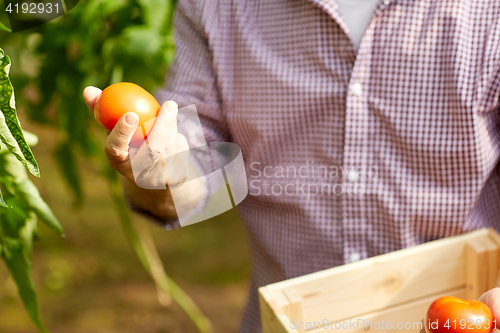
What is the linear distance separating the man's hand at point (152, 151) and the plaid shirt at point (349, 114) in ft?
0.56

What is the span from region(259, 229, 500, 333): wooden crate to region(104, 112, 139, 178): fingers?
0.65 ft

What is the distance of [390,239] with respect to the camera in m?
0.66

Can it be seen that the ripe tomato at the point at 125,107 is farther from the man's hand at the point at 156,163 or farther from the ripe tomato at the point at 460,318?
the ripe tomato at the point at 460,318

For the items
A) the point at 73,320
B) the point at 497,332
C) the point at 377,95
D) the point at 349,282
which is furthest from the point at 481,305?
the point at 73,320

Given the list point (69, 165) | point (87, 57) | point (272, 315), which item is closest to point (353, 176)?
point (272, 315)

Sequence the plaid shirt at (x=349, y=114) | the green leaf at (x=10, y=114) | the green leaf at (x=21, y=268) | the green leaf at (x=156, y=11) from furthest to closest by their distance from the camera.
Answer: the green leaf at (x=156, y=11) → the plaid shirt at (x=349, y=114) → the green leaf at (x=21, y=268) → the green leaf at (x=10, y=114)

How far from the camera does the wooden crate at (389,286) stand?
52 centimetres

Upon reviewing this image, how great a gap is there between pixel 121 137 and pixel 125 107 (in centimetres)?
5

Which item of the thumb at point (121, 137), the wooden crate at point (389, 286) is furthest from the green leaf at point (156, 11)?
the wooden crate at point (389, 286)

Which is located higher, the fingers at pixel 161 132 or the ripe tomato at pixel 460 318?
the fingers at pixel 161 132

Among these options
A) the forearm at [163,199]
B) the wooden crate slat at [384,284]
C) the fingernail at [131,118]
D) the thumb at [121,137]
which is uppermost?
the fingernail at [131,118]

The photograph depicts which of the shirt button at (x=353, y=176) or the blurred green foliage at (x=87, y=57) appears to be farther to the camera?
the blurred green foliage at (x=87, y=57)

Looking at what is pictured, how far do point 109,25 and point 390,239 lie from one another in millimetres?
659

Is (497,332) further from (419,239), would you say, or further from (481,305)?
(419,239)
